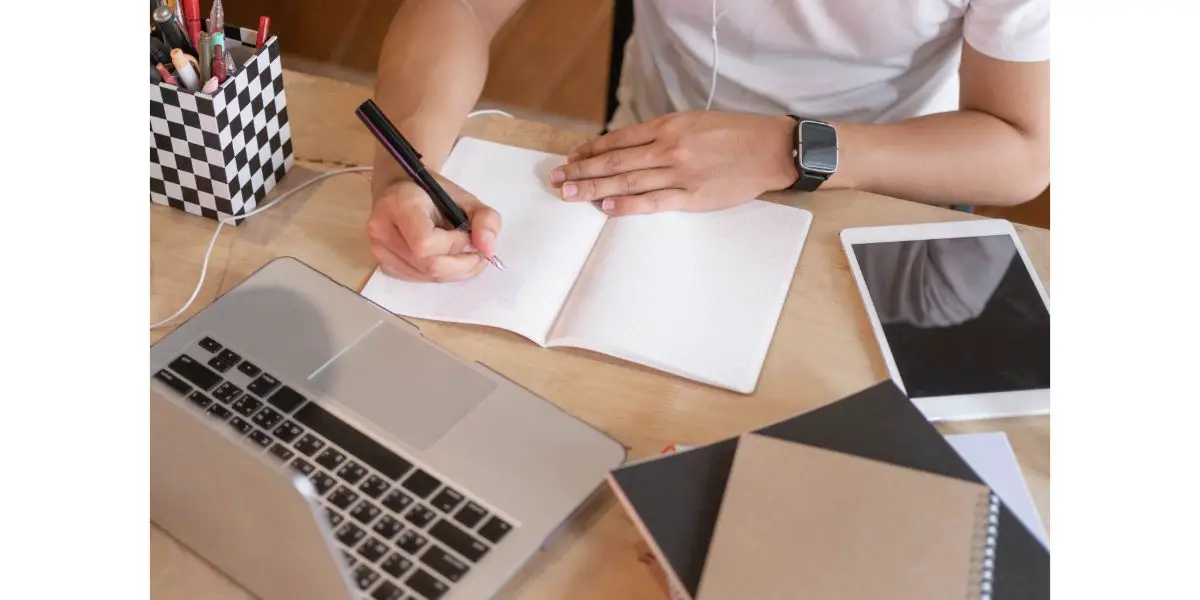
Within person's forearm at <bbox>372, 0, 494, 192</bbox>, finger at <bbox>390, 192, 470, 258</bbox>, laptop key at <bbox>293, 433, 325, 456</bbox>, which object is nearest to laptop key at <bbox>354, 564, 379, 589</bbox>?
laptop key at <bbox>293, 433, 325, 456</bbox>

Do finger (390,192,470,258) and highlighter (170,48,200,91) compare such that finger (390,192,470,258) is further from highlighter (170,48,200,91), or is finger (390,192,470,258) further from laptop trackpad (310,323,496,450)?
highlighter (170,48,200,91)

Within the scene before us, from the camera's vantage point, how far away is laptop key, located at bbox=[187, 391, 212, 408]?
71 centimetres

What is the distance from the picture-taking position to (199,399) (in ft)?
2.35

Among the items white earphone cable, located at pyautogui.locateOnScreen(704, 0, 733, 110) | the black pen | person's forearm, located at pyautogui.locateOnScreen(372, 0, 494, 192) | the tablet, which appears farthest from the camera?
white earphone cable, located at pyautogui.locateOnScreen(704, 0, 733, 110)

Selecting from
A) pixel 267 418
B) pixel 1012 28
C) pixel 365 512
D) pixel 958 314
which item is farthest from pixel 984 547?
pixel 1012 28

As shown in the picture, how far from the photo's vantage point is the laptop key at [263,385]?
0.72m

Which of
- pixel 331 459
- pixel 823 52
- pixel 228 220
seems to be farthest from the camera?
pixel 823 52

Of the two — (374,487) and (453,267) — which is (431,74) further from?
(374,487)

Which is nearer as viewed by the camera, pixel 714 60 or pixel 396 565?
pixel 396 565

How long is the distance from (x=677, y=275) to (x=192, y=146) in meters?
0.46

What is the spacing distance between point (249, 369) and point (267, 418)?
0.05 meters

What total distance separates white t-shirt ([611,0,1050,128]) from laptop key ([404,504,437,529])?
740 millimetres

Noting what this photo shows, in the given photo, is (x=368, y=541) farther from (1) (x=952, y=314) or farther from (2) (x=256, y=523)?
(1) (x=952, y=314)

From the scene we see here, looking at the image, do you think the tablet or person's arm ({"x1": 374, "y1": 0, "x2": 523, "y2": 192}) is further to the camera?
person's arm ({"x1": 374, "y1": 0, "x2": 523, "y2": 192})
